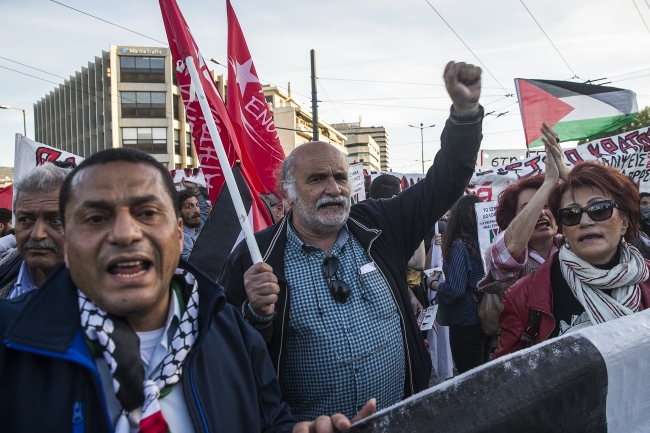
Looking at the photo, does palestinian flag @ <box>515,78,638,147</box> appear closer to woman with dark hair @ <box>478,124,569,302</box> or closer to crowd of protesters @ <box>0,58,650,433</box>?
woman with dark hair @ <box>478,124,569,302</box>

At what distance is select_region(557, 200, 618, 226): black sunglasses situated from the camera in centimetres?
203

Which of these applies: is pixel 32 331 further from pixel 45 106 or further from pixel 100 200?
pixel 45 106

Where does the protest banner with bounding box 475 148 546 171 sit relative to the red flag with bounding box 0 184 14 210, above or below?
above

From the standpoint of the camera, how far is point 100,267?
1.20 metres

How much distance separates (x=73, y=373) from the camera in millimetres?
1119

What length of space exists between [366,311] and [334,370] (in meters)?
0.28

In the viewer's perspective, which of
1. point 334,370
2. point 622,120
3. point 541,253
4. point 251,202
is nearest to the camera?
point 334,370

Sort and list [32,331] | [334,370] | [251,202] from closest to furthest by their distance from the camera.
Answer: [32,331], [334,370], [251,202]

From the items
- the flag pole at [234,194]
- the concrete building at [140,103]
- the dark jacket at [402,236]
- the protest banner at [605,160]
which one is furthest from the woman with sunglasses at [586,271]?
the concrete building at [140,103]

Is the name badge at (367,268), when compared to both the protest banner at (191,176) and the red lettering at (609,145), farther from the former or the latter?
the protest banner at (191,176)

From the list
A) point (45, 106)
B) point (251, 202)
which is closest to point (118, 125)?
point (45, 106)

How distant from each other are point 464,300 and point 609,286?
1.78 metres

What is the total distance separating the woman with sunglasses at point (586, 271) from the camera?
1.94 metres

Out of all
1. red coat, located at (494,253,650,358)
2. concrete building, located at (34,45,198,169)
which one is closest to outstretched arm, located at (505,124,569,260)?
red coat, located at (494,253,650,358)
